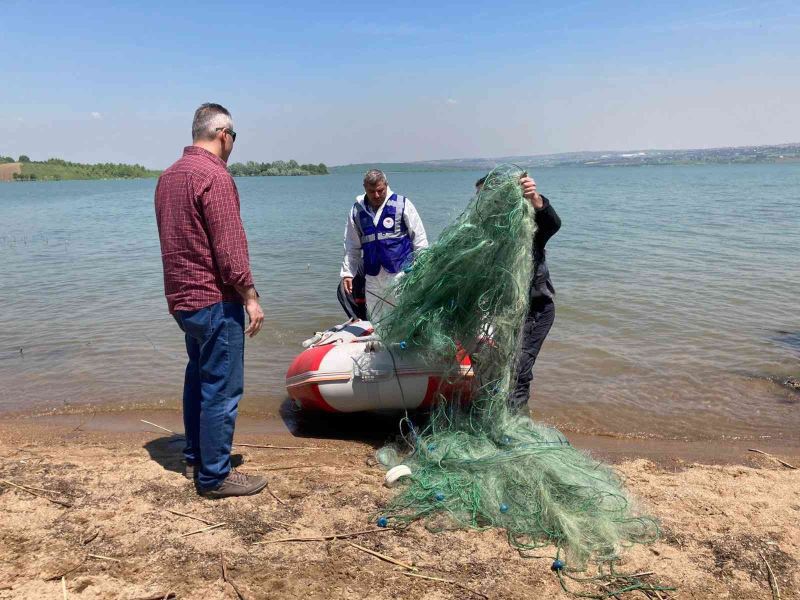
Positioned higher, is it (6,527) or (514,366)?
(514,366)

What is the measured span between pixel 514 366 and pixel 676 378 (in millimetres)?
3573

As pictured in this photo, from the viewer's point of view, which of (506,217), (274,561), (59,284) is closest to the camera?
(274,561)

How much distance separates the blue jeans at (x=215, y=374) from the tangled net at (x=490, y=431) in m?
1.15

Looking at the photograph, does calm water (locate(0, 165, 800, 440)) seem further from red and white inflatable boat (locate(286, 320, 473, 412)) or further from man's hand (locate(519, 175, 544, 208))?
red and white inflatable boat (locate(286, 320, 473, 412))

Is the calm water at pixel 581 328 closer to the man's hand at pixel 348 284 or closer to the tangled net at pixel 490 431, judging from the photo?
the tangled net at pixel 490 431

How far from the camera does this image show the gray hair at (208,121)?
3.57m

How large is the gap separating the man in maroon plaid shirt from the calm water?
1815 mm

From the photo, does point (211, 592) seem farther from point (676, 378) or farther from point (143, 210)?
point (143, 210)

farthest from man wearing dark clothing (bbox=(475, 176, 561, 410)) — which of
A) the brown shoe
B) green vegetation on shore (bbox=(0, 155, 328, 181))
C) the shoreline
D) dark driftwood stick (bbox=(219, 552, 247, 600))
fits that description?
green vegetation on shore (bbox=(0, 155, 328, 181))

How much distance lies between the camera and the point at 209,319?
11.4 ft

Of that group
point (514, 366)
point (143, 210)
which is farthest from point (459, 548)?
point (143, 210)

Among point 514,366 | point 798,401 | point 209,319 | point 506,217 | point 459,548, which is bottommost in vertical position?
point 798,401

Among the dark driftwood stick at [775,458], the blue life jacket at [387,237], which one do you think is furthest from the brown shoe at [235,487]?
the dark driftwood stick at [775,458]

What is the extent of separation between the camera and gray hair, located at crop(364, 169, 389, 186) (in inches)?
206
